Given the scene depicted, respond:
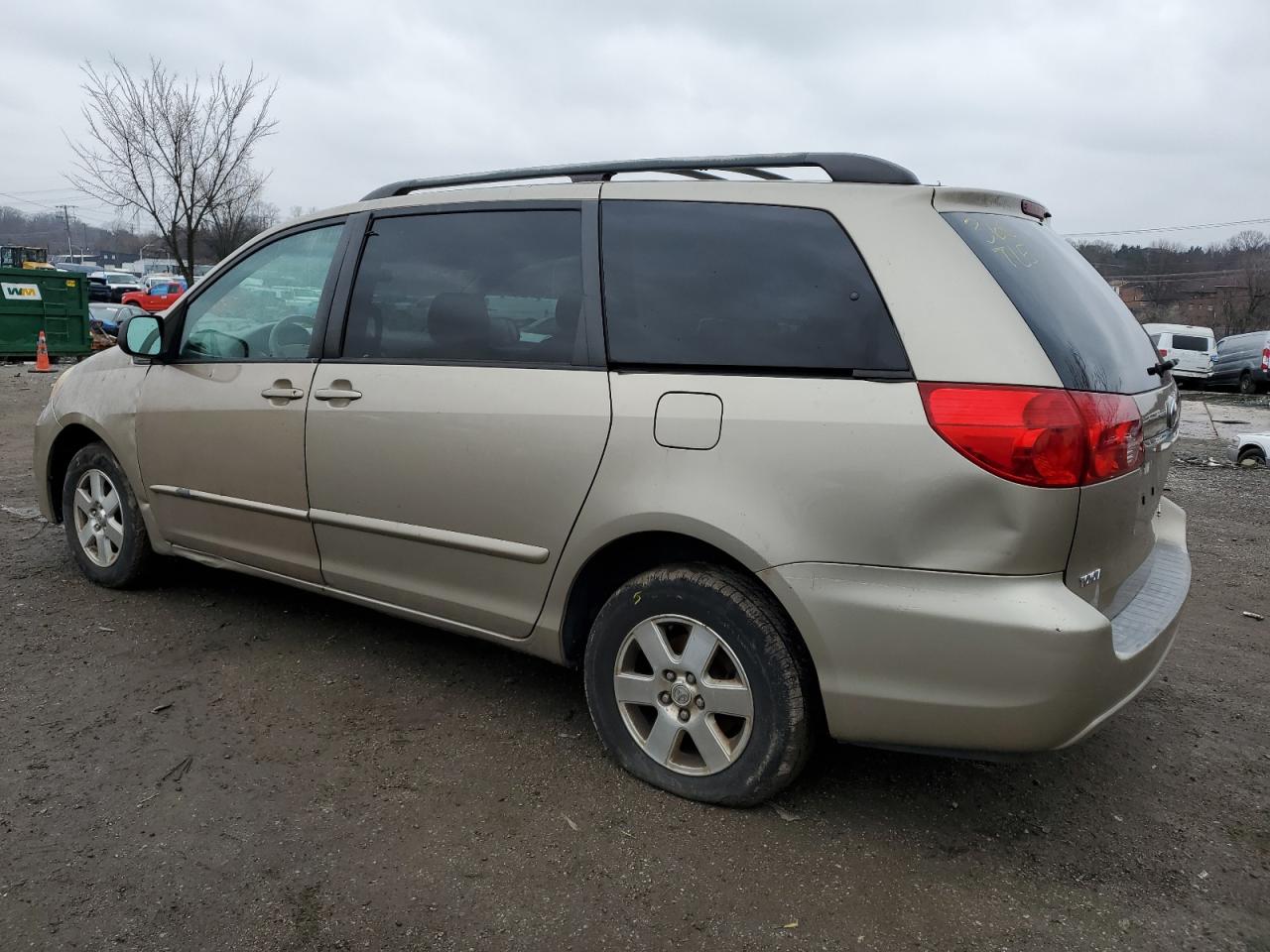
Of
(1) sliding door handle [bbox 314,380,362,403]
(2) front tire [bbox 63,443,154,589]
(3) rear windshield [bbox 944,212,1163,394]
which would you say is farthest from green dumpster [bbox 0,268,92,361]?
(3) rear windshield [bbox 944,212,1163,394]

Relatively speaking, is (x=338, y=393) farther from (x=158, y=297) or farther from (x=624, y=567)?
(x=158, y=297)

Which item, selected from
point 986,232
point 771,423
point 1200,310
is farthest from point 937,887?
point 1200,310

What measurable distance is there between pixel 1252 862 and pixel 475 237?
2930mm

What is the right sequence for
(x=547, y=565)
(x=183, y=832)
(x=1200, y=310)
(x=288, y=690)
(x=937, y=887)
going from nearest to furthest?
1. (x=937, y=887)
2. (x=183, y=832)
3. (x=547, y=565)
4. (x=288, y=690)
5. (x=1200, y=310)

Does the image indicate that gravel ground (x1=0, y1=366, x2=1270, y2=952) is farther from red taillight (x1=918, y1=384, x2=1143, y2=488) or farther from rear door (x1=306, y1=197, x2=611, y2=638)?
red taillight (x1=918, y1=384, x2=1143, y2=488)

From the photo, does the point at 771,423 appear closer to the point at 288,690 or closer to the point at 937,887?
the point at 937,887

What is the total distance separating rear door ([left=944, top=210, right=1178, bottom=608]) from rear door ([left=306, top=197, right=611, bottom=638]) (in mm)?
1151

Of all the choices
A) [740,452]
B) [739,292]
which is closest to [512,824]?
[740,452]

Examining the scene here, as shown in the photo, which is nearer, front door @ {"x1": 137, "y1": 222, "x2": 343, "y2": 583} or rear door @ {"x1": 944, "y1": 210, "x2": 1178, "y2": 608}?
rear door @ {"x1": 944, "y1": 210, "x2": 1178, "y2": 608}

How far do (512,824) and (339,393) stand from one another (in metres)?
1.61

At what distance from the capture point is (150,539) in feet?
14.4

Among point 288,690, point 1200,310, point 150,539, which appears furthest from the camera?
point 1200,310

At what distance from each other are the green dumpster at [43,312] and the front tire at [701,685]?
61.8 ft

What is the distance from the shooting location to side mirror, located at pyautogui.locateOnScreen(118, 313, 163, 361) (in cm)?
423
